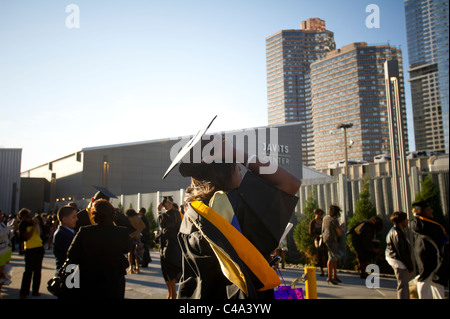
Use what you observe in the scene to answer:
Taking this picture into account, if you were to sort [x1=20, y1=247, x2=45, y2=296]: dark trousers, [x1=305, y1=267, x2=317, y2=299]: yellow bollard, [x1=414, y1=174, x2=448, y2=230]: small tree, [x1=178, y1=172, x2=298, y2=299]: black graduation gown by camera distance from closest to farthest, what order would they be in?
[x1=178, y1=172, x2=298, y2=299]: black graduation gown < [x1=305, y1=267, x2=317, y2=299]: yellow bollard < [x1=20, y1=247, x2=45, y2=296]: dark trousers < [x1=414, y1=174, x2=448, y2=230]: small tree

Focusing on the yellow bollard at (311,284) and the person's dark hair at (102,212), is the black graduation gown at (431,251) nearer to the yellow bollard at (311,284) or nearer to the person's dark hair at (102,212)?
the yellow bollard at (311,284)

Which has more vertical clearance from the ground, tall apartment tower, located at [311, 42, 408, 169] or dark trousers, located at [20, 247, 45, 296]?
tall apartment tower, located at [311, 42, 408, 169]

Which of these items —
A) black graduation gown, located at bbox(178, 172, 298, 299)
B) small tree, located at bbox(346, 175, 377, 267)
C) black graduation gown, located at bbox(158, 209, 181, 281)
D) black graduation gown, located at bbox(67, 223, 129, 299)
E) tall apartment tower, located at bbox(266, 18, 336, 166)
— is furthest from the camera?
tall apartment tower, located at bbox(266, 18, 336, 166)

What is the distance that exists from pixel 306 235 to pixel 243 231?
10.3 metres

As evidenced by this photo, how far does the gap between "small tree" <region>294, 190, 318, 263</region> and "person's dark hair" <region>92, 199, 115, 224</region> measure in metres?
8.88

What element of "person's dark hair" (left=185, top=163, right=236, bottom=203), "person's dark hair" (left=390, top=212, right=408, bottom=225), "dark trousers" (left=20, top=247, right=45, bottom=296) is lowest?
"dark trousers" (left=20, top=247, right=45, bottom=296)

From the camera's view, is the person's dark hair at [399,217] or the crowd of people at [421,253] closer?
the crowd of people at [421,253]

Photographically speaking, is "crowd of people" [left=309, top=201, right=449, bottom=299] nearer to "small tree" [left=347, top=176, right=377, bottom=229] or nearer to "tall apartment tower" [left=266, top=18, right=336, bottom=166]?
"small tree" [left=347, top=176, right=377, bottom=229]

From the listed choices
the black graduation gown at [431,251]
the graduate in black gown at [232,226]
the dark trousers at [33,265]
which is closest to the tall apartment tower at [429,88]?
the black graduation gown at [431,251]

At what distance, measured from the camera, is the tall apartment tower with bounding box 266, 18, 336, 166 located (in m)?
154

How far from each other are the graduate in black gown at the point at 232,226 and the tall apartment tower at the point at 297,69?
154 m

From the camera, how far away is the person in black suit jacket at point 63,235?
4.07 meters

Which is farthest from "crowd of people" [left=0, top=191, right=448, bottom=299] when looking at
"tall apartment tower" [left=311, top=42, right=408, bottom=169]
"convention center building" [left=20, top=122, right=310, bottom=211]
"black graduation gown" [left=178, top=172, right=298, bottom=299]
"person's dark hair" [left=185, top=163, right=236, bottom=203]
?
"tall apartment tower" [left=311, top=42, right=408, bottom=169]

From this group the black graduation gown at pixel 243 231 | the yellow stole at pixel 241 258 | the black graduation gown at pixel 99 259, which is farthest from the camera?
the black graduation gown at pixel 99 259
